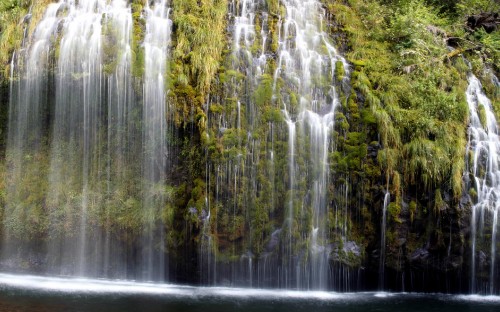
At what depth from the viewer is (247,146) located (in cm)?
1266

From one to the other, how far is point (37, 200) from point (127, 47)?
485cm

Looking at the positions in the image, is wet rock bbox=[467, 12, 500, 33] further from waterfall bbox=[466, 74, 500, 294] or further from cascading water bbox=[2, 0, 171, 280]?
cascading water bbox=[2, 0, 171, 280]

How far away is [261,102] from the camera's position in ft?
42.6

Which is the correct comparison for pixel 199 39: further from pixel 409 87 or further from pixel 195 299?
pixel 195 299

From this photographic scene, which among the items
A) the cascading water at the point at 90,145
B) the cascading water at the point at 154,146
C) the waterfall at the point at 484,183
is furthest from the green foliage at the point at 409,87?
the cascading water at the point at 90,145

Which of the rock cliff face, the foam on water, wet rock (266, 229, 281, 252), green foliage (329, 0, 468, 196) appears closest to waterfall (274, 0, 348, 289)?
the rock cliff face

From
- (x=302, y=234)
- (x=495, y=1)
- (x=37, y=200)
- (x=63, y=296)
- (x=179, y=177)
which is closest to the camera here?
(x=63, y=296)

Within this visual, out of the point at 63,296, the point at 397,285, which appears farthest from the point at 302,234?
the point at 63,296

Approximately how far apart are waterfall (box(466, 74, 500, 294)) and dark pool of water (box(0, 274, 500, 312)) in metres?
1.03

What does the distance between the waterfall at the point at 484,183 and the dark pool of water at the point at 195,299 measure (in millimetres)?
1033

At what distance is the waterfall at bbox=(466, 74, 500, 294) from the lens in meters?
11.7

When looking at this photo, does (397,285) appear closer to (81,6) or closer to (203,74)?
(203,74)

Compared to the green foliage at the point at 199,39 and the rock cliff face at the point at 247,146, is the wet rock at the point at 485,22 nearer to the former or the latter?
the rock cliff face at the point at 247,146

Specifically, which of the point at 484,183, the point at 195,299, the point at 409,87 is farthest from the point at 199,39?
the point at 484,183
